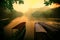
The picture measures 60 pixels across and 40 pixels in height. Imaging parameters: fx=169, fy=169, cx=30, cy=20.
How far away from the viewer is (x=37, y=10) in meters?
1.98

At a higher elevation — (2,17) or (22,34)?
(2,17)

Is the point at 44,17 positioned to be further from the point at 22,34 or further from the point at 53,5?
the point at 22,34

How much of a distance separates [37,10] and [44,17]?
116 millimetres

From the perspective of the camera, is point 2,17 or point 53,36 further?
point 2,17

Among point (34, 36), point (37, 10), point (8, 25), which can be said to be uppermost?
point (37, 10)

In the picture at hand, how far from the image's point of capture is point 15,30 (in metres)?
2.01

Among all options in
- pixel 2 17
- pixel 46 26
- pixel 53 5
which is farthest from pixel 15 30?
pixel 53 5

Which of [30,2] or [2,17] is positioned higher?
[30,2]

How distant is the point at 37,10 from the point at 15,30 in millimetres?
353

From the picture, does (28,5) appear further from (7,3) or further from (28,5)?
(7,3)

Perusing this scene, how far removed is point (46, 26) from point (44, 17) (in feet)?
0.36

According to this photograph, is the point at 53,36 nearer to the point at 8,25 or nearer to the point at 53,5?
the point at 53,5

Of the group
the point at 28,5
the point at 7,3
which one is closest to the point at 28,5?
the point at 28,5

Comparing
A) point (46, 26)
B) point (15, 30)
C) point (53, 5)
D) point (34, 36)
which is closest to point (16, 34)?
point (15, 30)
